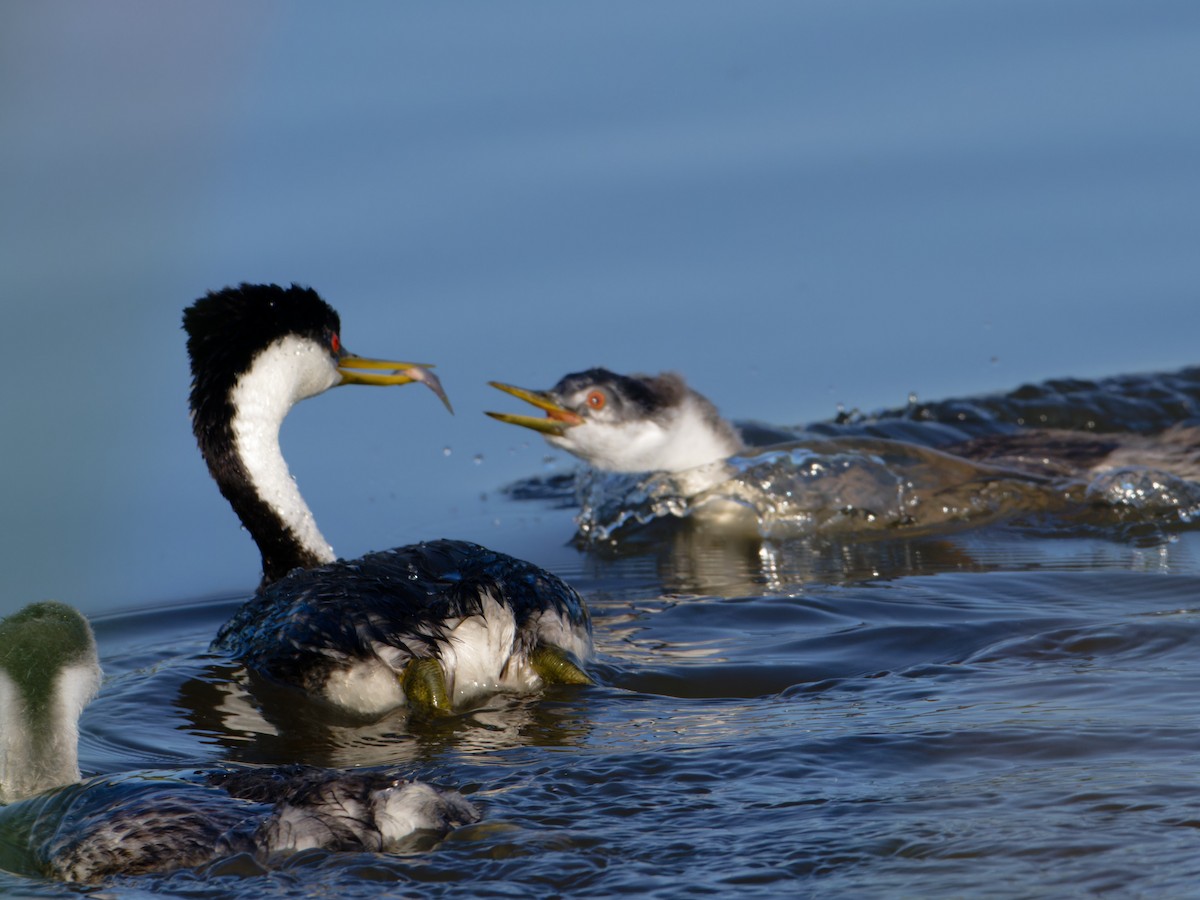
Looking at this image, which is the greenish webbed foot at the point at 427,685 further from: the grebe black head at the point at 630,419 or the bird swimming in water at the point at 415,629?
the grebe black head at the point at 630,419

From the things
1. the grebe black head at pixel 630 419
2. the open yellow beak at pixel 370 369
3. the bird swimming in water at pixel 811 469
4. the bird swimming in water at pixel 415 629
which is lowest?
the bird swimming in water at pixel 415 629

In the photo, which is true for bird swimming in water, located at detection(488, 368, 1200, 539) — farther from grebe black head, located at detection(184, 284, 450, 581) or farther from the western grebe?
grebe black head, located at detection(184, 284, 450, 581)

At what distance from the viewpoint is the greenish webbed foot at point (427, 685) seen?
5547 mm

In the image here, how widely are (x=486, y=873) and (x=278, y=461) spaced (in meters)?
2.96

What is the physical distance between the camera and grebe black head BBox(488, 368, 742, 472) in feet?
26.3

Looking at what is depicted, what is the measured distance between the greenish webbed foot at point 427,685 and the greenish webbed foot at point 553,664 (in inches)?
11.7

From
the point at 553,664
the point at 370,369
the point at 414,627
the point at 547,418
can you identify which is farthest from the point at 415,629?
the point at 547,418

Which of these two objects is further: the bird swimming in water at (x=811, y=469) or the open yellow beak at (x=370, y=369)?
the bird swimming in water at (x=811, y=469)

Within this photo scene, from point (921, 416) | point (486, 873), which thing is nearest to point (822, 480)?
point (921, 416)

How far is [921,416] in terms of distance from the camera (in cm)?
888

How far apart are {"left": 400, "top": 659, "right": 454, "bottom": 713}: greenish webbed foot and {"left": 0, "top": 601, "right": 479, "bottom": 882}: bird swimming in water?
933 millimetres

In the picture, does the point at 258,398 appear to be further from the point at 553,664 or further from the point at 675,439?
the point at 675,439

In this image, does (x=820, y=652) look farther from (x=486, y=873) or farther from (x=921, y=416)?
(x=921, y=416)

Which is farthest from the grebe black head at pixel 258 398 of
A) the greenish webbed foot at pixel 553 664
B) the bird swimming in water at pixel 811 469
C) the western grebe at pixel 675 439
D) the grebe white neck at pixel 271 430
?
the greenish webbed foot at pixel 553 664
